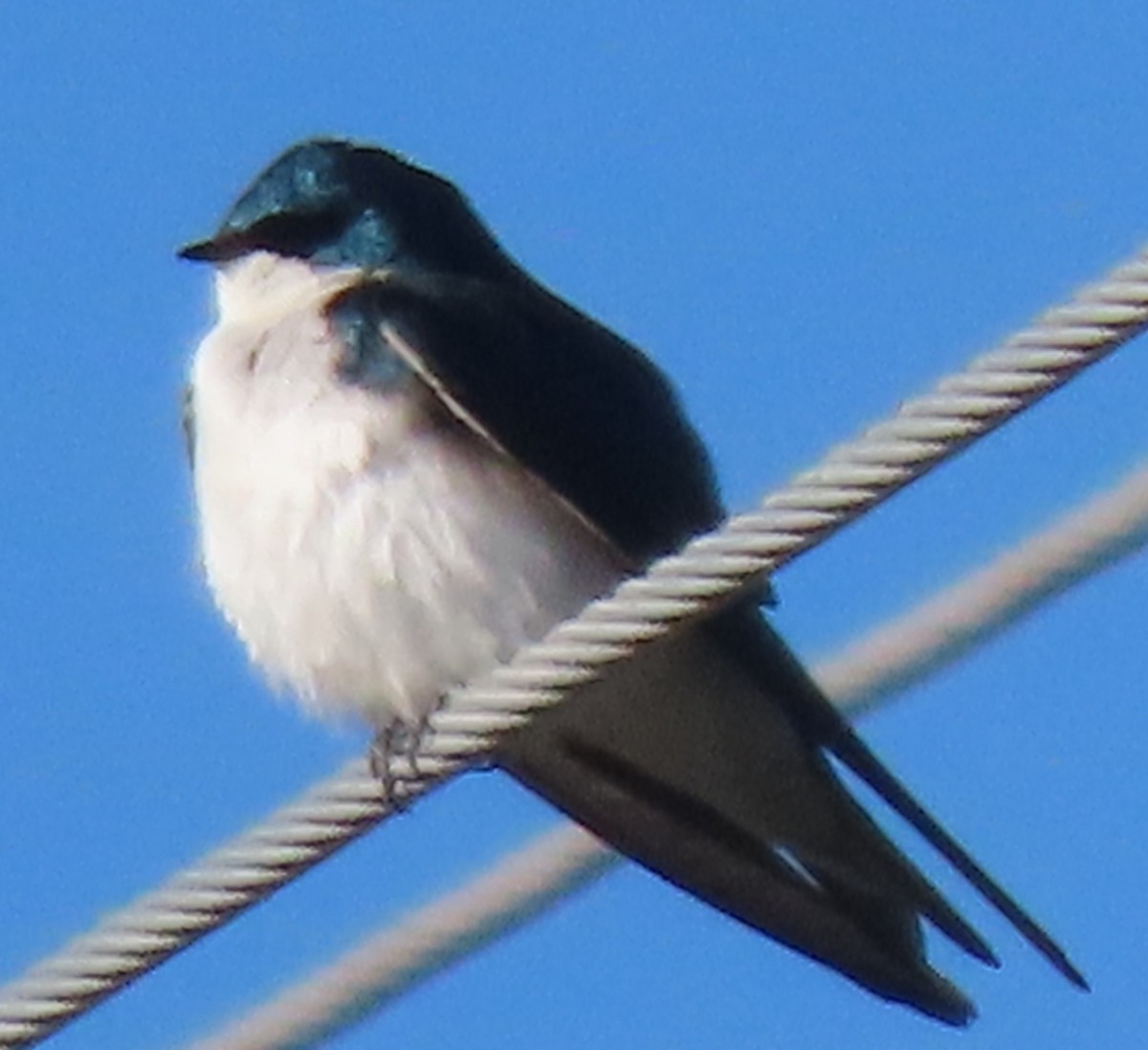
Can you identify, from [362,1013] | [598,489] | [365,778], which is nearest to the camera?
[365,778]

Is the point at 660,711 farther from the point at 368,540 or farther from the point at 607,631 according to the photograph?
the point at 607,631

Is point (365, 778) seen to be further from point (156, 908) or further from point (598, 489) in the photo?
point (598, 489)

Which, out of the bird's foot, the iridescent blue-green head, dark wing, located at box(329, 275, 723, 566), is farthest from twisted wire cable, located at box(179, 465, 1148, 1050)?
the iridescent blue-green head

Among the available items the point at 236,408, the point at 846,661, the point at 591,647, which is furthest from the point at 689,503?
the point at 591,647

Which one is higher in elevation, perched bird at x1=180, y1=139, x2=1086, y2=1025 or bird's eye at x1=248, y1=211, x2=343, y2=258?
bird's eye at x1=248, y1=211, x2=343, y2=258

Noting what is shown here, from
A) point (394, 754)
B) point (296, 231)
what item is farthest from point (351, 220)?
point (394, 754)

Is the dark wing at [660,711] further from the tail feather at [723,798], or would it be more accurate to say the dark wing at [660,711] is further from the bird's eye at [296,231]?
the bird's eye at [296,231]

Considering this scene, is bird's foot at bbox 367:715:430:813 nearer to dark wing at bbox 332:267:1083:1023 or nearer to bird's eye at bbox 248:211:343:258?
dark wing at bbox 332:267:1083:1023
